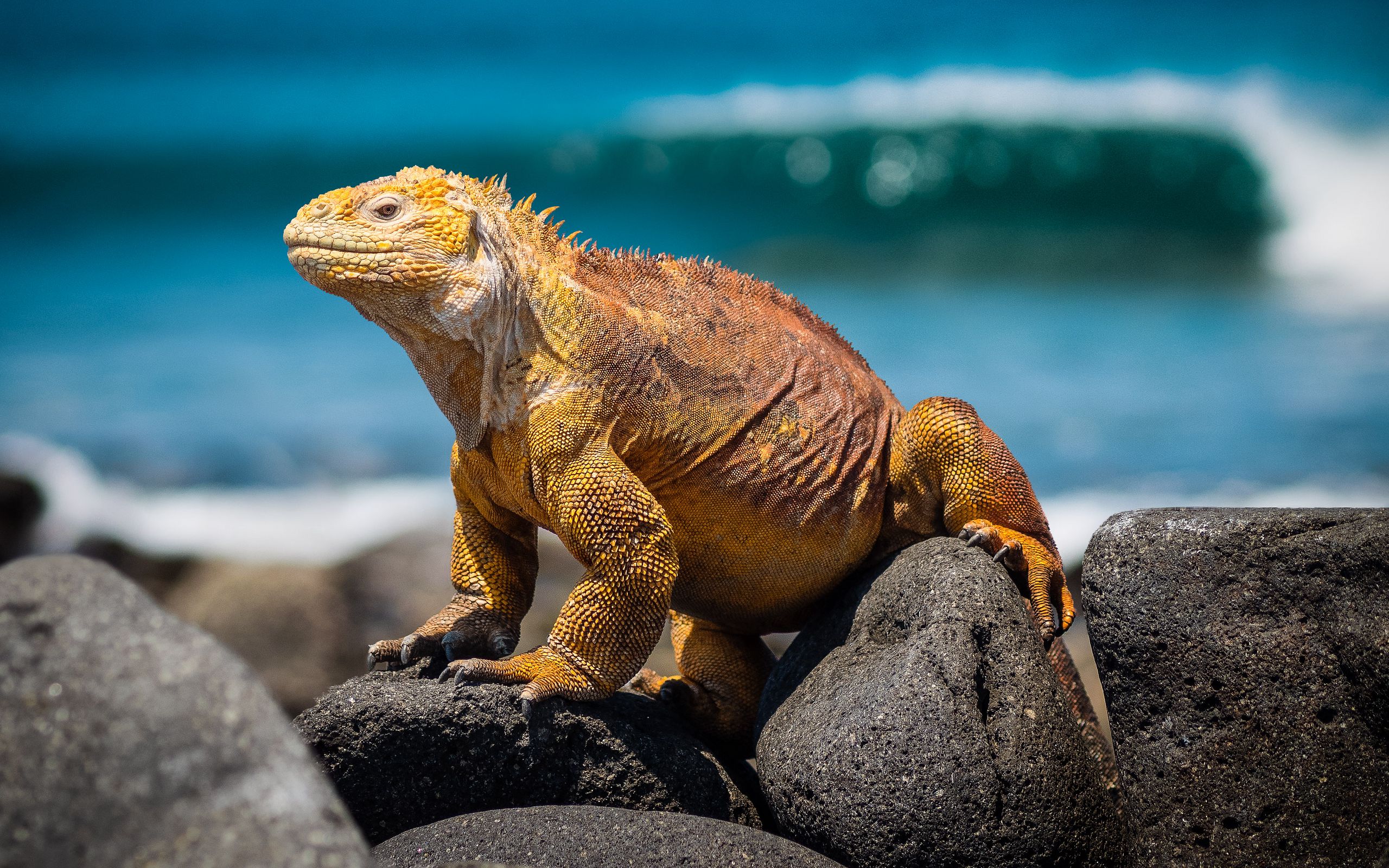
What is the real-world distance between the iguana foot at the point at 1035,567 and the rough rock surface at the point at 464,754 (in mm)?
1629

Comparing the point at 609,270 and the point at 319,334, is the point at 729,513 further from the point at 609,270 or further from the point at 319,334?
the point at 319,334

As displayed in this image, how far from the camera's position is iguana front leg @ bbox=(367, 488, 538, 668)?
472cm

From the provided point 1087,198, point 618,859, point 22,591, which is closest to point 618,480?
point 618,859

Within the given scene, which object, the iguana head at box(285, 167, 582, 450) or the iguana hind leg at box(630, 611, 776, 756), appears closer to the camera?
the iguana head at box(285, 167, 582, 450)

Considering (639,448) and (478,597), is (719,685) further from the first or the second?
(639,448)

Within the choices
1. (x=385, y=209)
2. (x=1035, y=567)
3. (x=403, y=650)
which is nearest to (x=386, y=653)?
(x=403, y=650)

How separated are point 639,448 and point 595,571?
50cm

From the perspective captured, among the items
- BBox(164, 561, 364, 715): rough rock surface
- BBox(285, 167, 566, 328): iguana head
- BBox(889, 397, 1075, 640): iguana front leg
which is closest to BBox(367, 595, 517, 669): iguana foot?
BBox(285, 167, 566, 328): iguana head

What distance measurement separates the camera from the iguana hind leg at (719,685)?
5.22 metres

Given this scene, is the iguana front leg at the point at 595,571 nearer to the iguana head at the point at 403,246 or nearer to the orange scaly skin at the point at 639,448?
the orange scaly skin at the point at 639,448

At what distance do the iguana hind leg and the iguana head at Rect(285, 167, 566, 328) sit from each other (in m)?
2.08

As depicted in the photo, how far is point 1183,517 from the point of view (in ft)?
13.4

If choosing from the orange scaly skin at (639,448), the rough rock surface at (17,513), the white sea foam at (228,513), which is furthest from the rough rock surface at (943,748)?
the rough rock surface at (17,513)

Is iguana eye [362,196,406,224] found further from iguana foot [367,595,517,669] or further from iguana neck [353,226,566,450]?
iguana foot [367,595,517,669]
